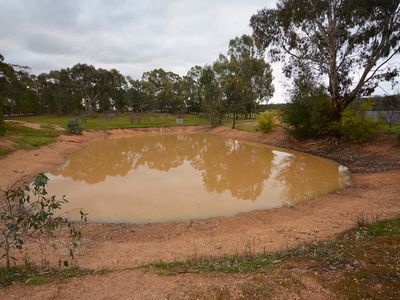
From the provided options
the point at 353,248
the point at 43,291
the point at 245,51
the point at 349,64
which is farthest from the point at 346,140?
the point at 245,51

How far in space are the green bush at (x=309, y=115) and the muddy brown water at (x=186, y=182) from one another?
7.54 ft

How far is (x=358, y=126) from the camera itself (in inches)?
766

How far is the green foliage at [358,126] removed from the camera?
1928 centimetres

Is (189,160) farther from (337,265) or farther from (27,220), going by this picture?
(337,265)

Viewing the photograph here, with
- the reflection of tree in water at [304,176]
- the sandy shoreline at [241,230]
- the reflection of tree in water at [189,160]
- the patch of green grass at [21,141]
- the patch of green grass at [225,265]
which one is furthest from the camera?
→ the patch of green grass at [21,141]

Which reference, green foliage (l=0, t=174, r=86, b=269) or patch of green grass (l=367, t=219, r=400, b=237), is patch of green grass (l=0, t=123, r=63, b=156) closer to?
green foliage (l=0, t=174, r=86, b=269)

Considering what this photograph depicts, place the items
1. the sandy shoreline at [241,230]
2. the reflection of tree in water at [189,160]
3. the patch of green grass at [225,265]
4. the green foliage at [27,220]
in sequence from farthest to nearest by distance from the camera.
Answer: the reflection of tree in water at [189,160], the sandy shoreline at [241,230], the patch of green grass at [225,265], the green foliage at [27,220]

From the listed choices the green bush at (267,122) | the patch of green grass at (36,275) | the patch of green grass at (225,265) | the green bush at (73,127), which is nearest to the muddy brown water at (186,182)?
the patch of green grass at (225,265)

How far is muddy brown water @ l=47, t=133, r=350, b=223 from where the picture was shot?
10.7 metres

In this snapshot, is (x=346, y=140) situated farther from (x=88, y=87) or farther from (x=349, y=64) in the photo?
(x=88, y=87)

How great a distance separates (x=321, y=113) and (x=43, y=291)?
69.5 ft

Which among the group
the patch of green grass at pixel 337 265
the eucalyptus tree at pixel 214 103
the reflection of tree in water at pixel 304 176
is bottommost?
the reflection of tree in water at pixel 304 176

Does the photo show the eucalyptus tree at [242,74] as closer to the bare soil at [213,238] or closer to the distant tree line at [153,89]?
the distant tree line at [153,89]

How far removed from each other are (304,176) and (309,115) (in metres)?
8.99
